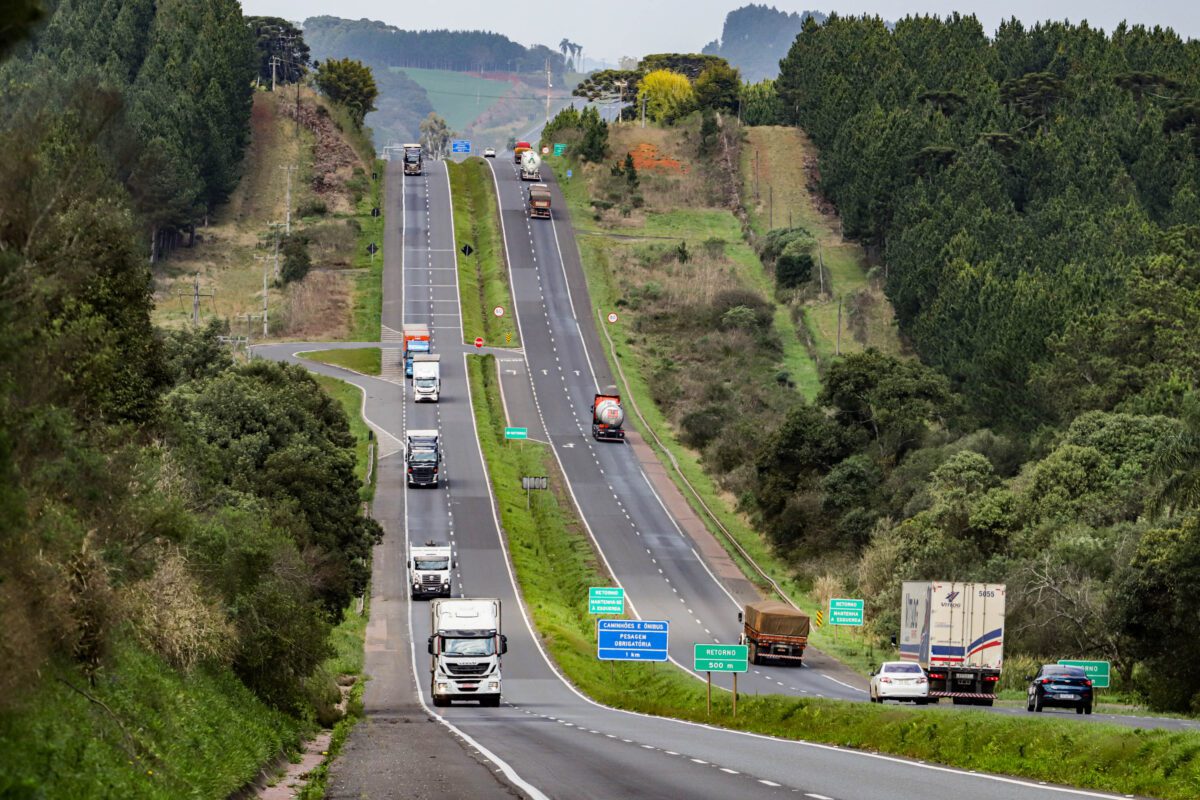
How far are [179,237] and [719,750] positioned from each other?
5410 inches

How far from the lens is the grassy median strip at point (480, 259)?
143000 millimetres

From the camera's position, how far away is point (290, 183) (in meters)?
176

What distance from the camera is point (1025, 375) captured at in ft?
333

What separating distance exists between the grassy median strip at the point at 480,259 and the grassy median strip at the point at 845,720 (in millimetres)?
43973

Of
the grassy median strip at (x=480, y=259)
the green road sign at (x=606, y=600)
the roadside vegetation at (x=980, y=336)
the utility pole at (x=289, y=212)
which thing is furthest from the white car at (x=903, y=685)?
the utility pole at (x=289, y=212)

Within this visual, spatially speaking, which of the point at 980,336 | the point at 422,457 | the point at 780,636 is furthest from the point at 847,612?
the point at 980,336

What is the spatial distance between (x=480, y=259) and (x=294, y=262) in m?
19.5

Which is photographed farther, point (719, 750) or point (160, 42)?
point (160, 42)

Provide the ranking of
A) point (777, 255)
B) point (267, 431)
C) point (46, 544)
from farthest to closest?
point (777, 255) → point (267, 431) → point (46, 544)

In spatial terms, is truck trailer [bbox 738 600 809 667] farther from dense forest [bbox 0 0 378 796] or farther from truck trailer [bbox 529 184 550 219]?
truck trailer [bbox 529 184 550 219]

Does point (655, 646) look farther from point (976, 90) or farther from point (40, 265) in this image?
point (976, 90)

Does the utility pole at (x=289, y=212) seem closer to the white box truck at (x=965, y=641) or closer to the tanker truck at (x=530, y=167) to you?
the tanker truck at (x=530, y=167)

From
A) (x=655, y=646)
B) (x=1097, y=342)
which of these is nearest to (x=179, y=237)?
(x=1097, y=342)

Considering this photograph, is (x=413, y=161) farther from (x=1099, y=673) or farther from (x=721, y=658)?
(x=721, y=658)
